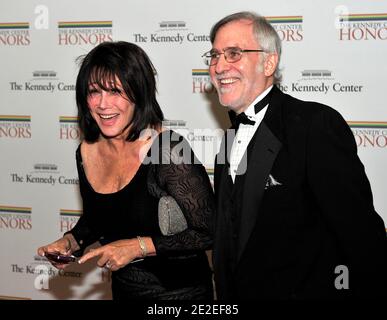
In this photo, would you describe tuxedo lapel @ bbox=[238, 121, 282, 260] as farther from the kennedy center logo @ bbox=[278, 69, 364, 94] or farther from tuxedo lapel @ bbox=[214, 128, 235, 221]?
Answer: the kennedy center logo @ bbox=[278, 69, 364, 94]

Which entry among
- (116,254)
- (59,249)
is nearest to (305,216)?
(116,254)

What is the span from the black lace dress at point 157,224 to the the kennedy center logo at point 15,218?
163 cm

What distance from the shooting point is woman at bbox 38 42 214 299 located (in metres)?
1.90

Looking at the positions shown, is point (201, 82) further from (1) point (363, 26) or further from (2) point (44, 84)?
(2) point (44, 84)

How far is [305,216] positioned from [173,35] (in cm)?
169

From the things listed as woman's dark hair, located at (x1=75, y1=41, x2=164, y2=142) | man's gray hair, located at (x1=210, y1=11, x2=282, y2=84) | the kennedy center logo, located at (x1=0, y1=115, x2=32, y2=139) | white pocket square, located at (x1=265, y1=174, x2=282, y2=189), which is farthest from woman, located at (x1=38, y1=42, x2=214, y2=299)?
the kennedy center logo, located at (x1=0, y1=115, x2=32, y2=139)

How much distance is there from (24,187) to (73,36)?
102 centimetres

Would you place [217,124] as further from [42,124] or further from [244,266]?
[244,266]

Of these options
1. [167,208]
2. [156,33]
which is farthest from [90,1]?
[167,208]

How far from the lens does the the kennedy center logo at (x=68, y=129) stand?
3.38 m

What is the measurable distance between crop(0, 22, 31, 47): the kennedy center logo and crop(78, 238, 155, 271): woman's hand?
201cm

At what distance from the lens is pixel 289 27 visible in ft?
9.56

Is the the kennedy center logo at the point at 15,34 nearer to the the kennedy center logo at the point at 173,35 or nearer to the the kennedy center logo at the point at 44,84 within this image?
the the kennedy center logo at the point at 44,84

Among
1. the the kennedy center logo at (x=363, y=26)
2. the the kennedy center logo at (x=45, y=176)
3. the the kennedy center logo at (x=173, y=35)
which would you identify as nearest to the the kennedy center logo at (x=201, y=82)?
the the kennedy center logo at (x=173, y=35)
